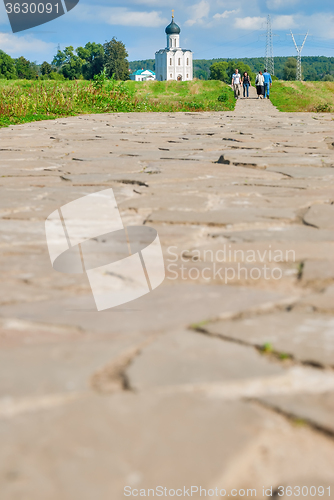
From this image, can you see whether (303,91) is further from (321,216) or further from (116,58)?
(116,58)

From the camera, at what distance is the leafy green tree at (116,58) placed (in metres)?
67.4

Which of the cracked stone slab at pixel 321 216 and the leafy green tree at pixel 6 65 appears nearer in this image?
the cracked stone slab at pixel 321 216

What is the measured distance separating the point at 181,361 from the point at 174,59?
121 metres

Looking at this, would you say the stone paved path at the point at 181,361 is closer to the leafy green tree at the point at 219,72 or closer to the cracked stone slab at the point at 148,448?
the cracked stone slab at the point at 148,448

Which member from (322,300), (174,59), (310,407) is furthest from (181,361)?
(174,59)

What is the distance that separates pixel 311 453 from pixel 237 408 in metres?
0.19

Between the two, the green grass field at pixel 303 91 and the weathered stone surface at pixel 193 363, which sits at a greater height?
the green grass field at pixel 303 91

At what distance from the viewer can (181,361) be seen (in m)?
1.30

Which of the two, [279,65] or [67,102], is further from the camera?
[279,65]

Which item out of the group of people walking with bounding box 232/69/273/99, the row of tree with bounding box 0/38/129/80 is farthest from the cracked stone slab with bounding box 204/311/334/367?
the row of tree with bounding box 0/38/129/80

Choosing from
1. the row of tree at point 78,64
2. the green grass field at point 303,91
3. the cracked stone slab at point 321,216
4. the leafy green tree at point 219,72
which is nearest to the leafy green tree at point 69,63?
the row of tree at point 78,64

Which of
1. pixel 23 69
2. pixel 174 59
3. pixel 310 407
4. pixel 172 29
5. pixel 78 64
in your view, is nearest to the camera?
pixel 310 407

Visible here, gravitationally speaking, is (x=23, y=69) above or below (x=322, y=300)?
above

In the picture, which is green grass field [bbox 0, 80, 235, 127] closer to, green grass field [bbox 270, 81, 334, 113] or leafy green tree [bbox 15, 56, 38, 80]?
green grass field [bbox 270, 81, 334, 113]
